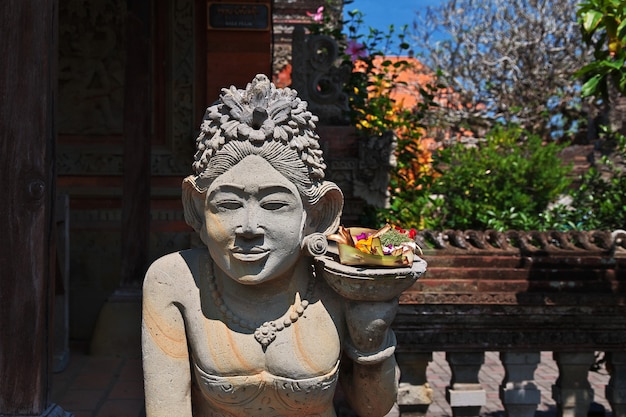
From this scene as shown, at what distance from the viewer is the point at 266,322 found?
2.14 m

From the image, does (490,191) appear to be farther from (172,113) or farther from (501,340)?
(501,340)

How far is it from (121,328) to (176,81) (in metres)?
2.18

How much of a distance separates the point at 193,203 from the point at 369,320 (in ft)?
2.35

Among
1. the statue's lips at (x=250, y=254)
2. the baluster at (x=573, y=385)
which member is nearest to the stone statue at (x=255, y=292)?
the statue's lips at (x=250, y=254)

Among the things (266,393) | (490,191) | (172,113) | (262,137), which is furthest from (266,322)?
(490,191)

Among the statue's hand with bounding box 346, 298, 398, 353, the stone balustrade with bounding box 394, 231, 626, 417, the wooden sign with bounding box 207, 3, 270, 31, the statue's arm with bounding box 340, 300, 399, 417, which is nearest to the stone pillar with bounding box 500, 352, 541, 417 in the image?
the stone balustrade with bounding box 394, 231, 626, 417

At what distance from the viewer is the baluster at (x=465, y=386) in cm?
317

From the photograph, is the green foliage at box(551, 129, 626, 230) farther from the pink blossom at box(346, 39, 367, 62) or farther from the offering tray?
the offering tray

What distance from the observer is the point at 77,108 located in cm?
568

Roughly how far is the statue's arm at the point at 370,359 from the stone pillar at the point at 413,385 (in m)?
0.80

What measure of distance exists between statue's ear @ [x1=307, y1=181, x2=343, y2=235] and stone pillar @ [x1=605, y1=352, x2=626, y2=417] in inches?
74.7

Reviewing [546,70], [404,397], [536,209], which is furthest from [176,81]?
[546,70]

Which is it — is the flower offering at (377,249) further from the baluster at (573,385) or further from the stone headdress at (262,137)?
the baluster at (573,385)

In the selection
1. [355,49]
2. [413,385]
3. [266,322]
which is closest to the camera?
[266,322]
